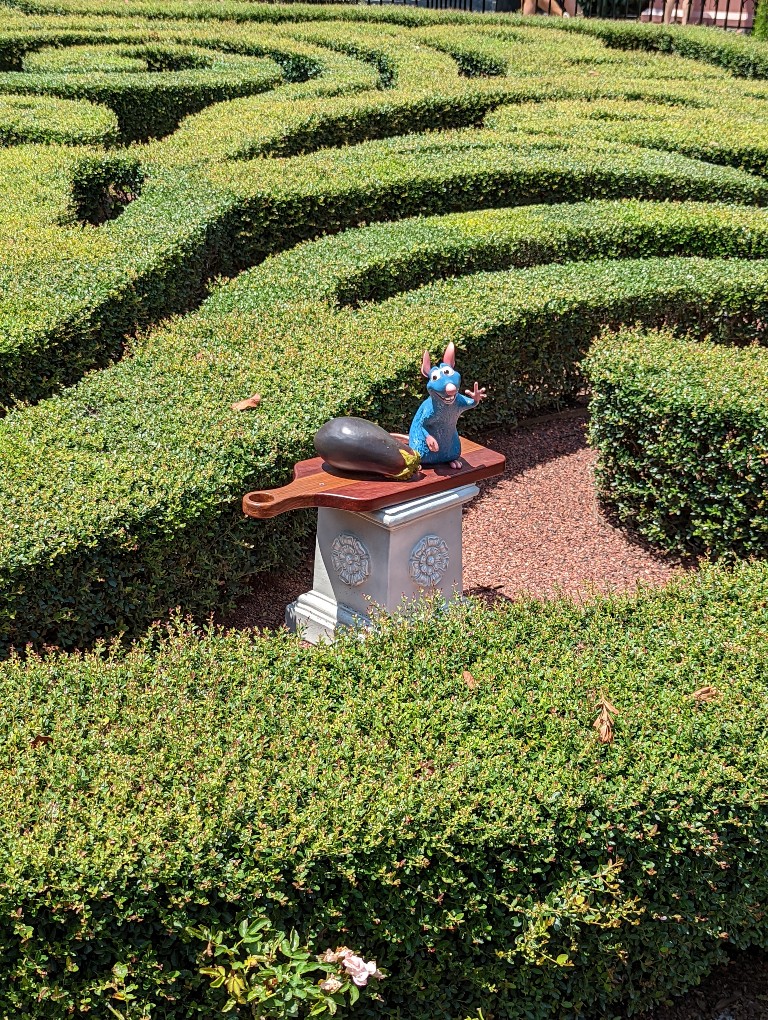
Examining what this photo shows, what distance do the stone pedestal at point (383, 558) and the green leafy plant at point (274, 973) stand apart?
217 centimetres

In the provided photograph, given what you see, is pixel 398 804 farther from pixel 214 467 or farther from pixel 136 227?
pixel 136 227

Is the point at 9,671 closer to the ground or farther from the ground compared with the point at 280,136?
closer to the ground

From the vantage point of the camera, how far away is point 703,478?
23.2 ft

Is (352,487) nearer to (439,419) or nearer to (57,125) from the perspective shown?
(439,419)

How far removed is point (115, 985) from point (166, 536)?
2616 millimetres

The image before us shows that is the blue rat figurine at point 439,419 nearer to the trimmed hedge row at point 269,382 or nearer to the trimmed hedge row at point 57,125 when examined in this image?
the trimmed hedge row at point 269,382

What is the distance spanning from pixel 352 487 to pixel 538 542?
2221mm

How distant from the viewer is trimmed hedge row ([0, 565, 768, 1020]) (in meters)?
3.67

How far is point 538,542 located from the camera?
7.53 meters

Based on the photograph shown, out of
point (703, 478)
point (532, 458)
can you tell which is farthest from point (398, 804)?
point (532, 458)

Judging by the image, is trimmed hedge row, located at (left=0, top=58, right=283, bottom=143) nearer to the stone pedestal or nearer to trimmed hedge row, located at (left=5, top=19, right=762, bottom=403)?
→ trimmed hedge row, located at (left=5, top=19, right=762, bottom=403)

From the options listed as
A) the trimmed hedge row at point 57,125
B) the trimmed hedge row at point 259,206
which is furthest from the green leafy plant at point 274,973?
the trimmed hedge row at point 57,125

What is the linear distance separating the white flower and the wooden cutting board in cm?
242

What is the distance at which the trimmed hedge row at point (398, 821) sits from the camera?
3.67 m
